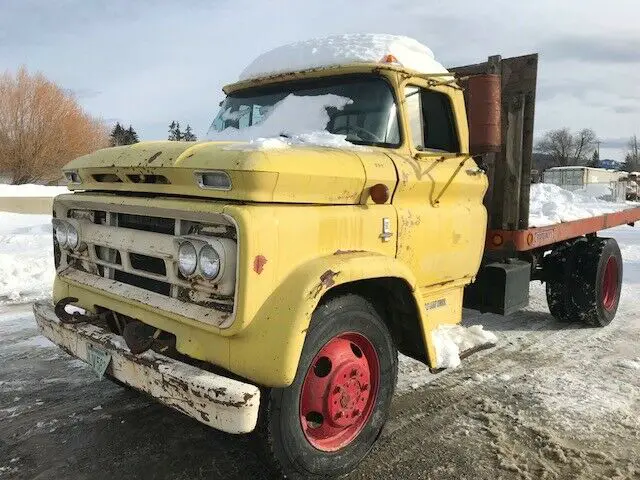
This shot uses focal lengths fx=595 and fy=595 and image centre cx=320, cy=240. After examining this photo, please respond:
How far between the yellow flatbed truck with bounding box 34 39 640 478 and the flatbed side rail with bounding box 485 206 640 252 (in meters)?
0.71

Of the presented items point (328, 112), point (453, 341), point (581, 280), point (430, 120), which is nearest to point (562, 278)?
point (581, 280)

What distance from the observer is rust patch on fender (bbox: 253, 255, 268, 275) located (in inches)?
106

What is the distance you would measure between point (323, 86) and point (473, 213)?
1422 millimetres

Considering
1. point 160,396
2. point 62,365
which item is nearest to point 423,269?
point 160,396

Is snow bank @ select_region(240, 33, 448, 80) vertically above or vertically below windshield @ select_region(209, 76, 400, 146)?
above

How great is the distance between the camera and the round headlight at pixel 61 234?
3.75 metres

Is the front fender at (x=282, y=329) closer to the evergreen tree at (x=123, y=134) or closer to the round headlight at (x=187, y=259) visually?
the round headlight at (x=187, y=259)

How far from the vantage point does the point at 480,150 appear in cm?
358

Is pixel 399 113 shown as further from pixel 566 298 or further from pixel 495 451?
pixel 566 298

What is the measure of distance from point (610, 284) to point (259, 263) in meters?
5.39

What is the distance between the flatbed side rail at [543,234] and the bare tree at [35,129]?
126 feet

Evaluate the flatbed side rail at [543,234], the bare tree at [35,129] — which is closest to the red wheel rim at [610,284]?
the flatbed side rail at [543,234]

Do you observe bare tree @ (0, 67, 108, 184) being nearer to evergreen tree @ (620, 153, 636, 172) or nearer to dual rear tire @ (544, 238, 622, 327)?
dual rear tire @ (544, 238, 622, 327)

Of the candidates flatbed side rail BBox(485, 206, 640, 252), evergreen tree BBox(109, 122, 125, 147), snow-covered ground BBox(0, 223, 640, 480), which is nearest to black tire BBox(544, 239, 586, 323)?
flatbed side rail BBox(485, 206, 640, 252)
